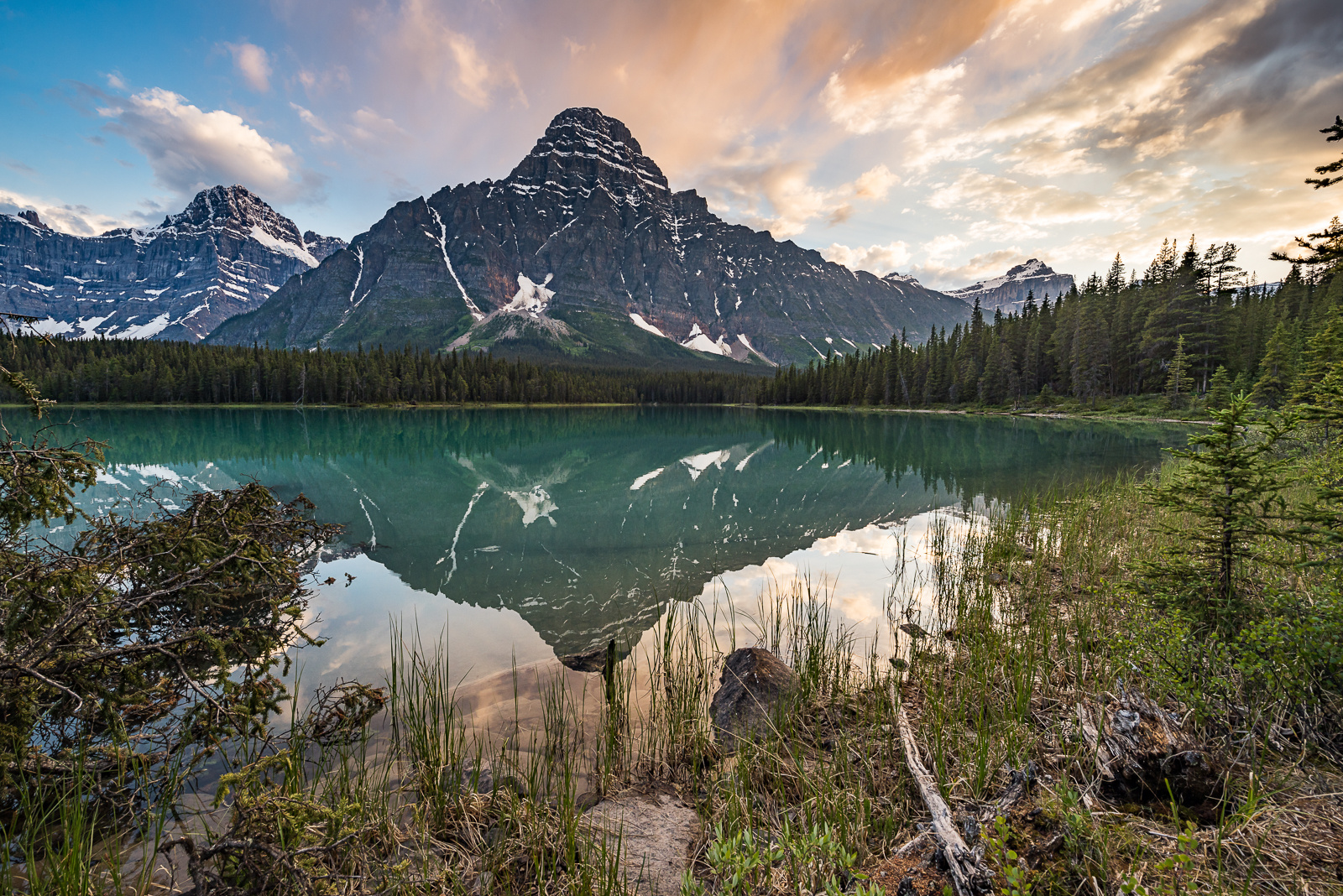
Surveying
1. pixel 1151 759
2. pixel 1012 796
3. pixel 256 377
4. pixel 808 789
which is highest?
pixel 256 377

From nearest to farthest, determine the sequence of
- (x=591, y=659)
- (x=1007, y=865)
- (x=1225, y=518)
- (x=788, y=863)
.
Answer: (x=1007, y=865) → (x=788, y=863) → (x=1225, y=518) → (x=591, y=659)

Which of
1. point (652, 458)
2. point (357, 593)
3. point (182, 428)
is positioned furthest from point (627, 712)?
point (182, 428)

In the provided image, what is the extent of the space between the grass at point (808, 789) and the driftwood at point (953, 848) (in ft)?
0.36

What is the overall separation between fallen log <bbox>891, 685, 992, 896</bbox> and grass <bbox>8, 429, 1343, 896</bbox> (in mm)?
109

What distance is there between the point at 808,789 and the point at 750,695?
1.81 metres

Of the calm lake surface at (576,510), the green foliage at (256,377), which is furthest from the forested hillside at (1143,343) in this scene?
the green foliage at (256,377)

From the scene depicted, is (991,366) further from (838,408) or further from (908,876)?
(908,876)

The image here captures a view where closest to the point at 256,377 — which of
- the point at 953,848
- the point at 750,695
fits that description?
the point at 750,695

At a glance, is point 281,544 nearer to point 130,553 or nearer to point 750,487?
point 130,553

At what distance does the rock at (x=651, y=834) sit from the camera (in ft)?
12.5

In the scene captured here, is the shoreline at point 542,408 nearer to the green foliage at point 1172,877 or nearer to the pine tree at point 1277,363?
the pine tree at point 1277,363

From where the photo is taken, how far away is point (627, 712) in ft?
19.0

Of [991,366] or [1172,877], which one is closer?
[1172,877]

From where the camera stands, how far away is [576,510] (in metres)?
21.0
